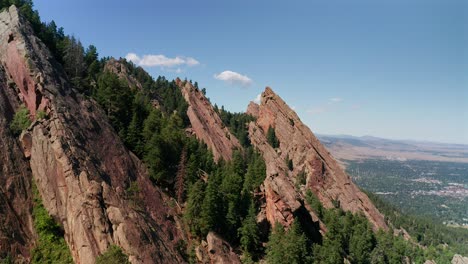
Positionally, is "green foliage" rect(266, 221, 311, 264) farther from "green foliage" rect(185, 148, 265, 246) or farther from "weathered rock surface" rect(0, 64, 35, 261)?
"weathered rock surface" rect(0, 64, 35, 261)

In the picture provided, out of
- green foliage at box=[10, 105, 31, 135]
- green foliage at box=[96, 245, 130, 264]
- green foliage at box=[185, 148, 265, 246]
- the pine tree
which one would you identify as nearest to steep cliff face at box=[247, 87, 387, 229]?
green foliage at box=[185, 148, 265, 246]

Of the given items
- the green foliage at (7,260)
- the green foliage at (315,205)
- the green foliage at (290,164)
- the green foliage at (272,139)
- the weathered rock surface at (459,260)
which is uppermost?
the green foliage at (272,139)

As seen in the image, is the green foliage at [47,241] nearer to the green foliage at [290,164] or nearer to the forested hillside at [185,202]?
the forested hillside at [185,202]

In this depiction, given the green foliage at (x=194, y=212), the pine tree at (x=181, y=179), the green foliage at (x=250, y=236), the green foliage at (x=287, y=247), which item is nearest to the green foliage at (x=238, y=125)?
the pine tree at (x=181, y=179)

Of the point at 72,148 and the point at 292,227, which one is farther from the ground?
the point at 72,148

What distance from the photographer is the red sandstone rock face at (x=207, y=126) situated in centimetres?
10150

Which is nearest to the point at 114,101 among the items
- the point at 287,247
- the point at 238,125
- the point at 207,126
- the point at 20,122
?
the point at 20,122

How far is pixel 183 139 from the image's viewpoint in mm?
71438

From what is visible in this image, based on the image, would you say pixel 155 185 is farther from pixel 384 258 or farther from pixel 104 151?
pixel 384 258

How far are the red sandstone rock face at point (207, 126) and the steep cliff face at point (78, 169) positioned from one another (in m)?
43.1

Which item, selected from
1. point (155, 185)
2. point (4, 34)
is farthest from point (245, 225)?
point (4, 34)

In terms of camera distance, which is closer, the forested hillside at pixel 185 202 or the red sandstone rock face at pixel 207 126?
the forested hillside at pixel 185 202

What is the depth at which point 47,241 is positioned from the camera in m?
40.1

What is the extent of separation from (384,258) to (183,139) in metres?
64.5
